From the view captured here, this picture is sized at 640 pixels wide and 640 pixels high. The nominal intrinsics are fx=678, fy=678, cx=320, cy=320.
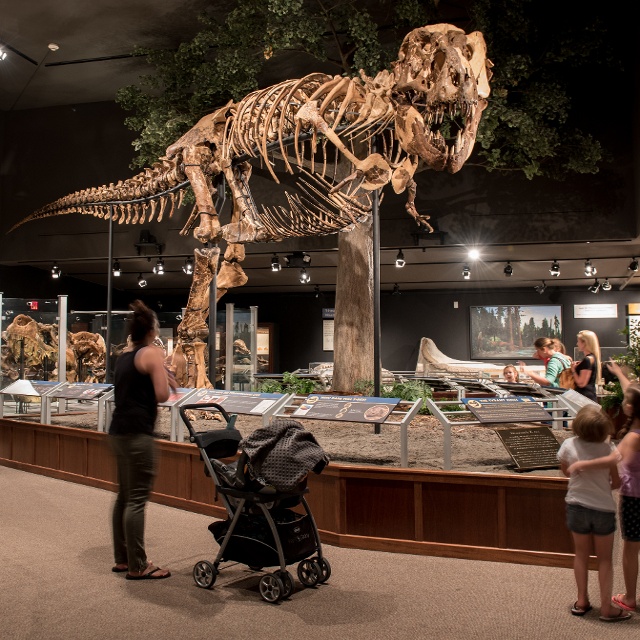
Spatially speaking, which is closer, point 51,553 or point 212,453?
point 212,453

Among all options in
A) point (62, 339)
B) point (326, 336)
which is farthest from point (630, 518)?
point (326, 336)

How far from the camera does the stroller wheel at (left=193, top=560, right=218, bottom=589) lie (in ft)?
12.5

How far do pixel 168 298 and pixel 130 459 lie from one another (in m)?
15.0

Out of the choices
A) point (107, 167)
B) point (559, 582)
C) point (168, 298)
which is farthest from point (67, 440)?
point (168, 298)

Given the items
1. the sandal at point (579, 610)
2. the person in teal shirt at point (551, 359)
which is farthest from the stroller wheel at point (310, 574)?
the person in teal shirt at point (551, 359)

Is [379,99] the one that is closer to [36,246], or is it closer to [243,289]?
[36,246]

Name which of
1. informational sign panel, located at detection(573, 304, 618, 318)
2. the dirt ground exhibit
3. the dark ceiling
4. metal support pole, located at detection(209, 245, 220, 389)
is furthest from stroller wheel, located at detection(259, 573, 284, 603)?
informational sign panel, located at detection(573, 304, 618, 318)

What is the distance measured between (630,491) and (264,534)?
1933 millimetres

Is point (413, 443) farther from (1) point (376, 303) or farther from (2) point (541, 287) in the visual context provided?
(2) point (541, 287)

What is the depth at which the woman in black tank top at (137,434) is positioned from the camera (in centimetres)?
393

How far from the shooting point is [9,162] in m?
14.1

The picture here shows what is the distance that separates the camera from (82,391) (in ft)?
24.4

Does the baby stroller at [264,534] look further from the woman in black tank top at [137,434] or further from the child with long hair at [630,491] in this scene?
the child with long hair at [630,491]

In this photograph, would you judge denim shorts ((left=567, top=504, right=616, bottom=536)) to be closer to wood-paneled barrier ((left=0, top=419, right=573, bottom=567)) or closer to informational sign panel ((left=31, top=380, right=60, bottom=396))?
wood-paneled barrier ((left=0, top=419, right=573, bottom=567))
